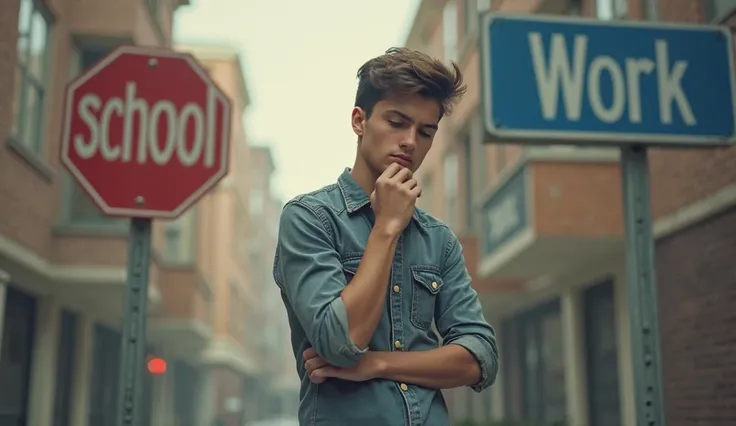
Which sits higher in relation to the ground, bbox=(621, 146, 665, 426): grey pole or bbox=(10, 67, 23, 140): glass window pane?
bbox=(10, 67, 23, 140): glass window pane

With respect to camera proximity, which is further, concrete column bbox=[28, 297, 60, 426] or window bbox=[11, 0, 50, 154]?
concrete column bbox=[28, 297, 60, 426]

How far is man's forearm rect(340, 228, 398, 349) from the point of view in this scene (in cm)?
212

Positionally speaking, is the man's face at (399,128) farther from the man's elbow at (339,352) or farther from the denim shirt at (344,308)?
the man's elbow at (339,352)

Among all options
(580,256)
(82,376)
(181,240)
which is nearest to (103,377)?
(82,376)

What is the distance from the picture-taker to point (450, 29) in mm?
21703

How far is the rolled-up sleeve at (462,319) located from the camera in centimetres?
236

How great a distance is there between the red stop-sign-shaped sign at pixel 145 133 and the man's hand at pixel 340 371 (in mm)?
2288

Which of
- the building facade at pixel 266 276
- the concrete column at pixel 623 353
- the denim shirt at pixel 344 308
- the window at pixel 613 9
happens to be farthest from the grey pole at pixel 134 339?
the building facade at pixel 266 276

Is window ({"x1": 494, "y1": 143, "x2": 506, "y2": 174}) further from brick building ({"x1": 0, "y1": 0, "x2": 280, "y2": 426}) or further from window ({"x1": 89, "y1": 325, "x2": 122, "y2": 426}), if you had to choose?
window ({"x1": 89, "y1": 325, "x2": 122, "y2": 426})

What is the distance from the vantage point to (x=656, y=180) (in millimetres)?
10133

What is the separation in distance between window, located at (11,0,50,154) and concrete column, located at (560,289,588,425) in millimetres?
8566

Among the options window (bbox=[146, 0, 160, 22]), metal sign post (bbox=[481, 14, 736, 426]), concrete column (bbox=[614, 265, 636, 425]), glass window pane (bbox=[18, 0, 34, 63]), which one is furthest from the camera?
window (bbox=[146, 0, 160, 22])

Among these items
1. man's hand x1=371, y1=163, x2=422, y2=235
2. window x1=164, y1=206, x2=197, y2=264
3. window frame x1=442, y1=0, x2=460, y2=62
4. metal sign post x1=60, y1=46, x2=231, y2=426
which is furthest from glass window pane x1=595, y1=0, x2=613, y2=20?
window x1=164, y1=206, x2=197, y2=264

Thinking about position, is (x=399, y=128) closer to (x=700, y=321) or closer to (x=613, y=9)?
(x=700, y=321)
